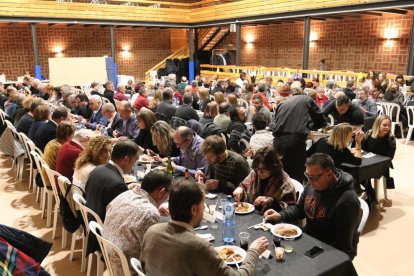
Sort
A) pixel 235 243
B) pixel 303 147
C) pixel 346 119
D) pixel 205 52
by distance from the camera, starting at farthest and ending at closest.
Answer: pixel 205 52
pixel 346 119
pixel 303 147
pixel 235 243

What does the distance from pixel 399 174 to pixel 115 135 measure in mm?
5139

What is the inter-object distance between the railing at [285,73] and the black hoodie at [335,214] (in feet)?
27.9

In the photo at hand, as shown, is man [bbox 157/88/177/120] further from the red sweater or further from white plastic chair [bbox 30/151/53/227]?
the red sweater

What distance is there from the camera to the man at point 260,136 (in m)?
5.28

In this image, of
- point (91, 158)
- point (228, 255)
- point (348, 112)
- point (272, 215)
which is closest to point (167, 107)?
point (348, 112)

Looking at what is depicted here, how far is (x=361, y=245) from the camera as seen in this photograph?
168 inches

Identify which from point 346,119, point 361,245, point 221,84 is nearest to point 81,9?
point 221,84

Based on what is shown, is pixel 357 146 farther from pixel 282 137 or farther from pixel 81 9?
pixel 81 9

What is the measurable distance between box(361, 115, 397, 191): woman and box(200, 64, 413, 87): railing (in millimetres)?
5804

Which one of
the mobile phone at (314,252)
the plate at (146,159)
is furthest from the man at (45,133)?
the mobile phone at (314,252)

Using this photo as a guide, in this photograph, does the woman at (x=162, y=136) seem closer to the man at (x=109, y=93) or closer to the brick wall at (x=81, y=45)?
the man at (x=109, y=93)

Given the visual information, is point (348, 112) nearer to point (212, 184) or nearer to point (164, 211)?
point (212, 184)

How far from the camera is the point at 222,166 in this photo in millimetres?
3803

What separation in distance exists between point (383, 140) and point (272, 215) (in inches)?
119
